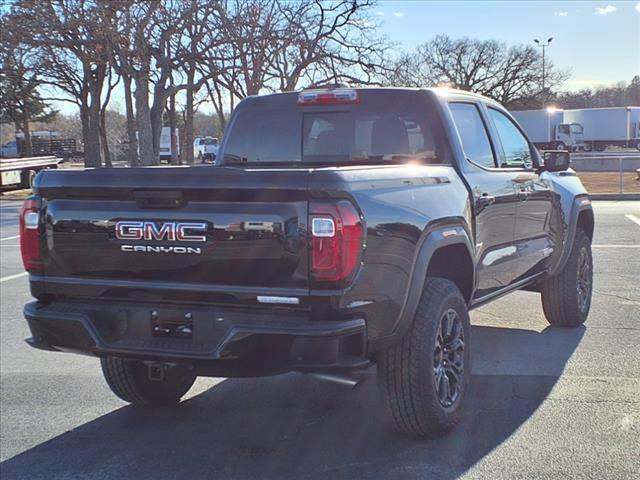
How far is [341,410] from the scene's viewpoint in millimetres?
4539

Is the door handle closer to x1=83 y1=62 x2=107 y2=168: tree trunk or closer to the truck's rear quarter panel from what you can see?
the truck's rear quarter panel

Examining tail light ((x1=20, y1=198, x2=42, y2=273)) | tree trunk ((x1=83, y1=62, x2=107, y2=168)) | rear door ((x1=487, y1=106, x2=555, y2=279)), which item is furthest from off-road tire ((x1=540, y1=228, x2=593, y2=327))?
tree trunk ((x1=83, y1=62, x2=107, y2=168))

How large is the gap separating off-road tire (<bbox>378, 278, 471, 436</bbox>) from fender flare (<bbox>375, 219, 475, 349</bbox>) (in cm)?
11

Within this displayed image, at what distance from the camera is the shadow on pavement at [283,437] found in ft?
12.2

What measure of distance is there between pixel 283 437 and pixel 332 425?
33cm

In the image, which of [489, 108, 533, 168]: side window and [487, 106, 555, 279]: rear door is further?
[489, 108, 533, 168]: side window

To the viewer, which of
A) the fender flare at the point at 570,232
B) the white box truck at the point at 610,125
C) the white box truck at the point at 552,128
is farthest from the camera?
the white box truck at the point at 610,125

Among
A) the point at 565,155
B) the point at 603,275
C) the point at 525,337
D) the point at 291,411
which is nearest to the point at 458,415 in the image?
the point at 291,411

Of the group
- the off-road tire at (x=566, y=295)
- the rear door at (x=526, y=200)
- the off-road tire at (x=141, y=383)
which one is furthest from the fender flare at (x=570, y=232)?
the off-road tire at (x=141, y=383)

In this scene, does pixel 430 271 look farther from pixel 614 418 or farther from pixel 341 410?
pixel 614 418

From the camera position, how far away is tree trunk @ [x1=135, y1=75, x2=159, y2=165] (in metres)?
27.9

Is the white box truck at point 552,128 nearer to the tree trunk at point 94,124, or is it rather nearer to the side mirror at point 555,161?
the tree trunk at point 94,124

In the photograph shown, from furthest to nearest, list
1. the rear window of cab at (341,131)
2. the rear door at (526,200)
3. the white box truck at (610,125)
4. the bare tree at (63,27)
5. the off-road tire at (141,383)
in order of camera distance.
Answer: the white box truck at (610,125) → the bare tree at (63,27) → the rear door at (526,200) → the rear window of cab at (341,131) → the off-road tire at (141,383)

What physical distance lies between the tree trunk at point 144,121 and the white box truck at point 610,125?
42236 millimetres
